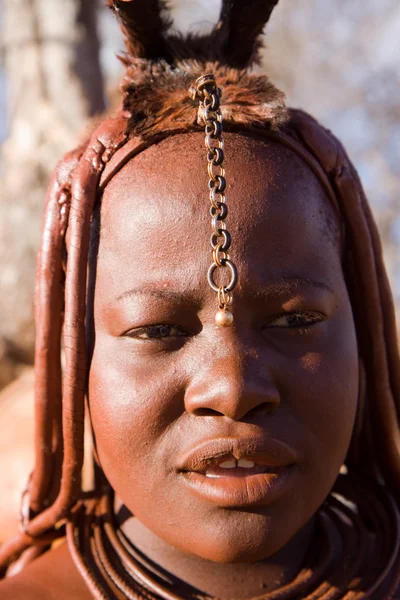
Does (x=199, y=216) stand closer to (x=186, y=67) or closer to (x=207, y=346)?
(x=207, y=346)

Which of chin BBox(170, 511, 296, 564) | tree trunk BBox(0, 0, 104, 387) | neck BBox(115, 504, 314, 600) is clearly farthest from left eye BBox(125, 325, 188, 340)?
tree trunk BBox(0, 0, 104, 387)

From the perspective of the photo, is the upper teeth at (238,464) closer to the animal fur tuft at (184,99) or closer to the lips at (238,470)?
the lips at (238,470)

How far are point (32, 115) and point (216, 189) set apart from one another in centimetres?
316

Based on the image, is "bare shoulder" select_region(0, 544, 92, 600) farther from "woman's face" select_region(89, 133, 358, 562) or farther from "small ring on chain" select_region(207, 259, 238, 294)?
"small ring on chain" select_region(207, 259, 238, 294)

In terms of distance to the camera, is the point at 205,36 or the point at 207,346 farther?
the point at 205,36

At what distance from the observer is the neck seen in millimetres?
1579

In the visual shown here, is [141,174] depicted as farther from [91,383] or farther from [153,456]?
[153,456]

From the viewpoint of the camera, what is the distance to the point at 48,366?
172cm

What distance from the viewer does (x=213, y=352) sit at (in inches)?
55.3

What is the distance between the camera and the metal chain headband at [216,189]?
136 centimetres

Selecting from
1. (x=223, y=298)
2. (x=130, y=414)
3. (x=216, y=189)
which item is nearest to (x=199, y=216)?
(x=216, y=189)

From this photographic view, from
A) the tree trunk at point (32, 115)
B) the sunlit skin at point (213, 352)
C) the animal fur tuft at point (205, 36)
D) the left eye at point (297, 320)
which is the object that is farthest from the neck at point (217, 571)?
the tree trunk at point (32, 115)

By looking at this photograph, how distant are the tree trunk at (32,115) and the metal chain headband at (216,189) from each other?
258 centimetres

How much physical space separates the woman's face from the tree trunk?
2381 mm
